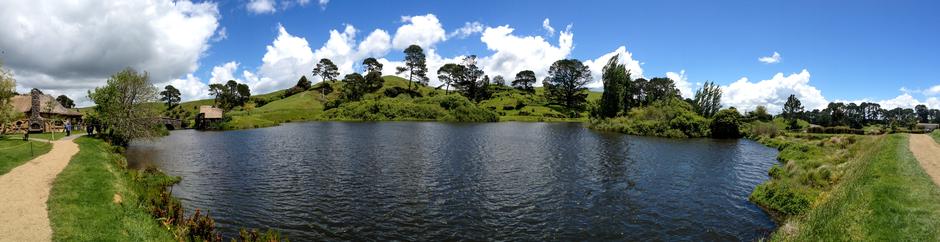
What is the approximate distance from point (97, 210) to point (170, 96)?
651ft

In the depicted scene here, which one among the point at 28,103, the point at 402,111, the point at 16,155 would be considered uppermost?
the point at 402,111

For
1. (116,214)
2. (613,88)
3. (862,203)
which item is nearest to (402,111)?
(613,88)

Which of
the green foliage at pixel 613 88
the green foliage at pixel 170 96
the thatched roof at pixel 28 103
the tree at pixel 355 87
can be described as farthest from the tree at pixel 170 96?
the green foliage at pixel 613 88

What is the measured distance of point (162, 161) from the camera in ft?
148

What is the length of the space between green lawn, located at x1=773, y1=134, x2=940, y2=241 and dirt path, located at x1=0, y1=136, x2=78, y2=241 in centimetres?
2883

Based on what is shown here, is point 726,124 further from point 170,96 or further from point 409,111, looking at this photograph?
point 170,96

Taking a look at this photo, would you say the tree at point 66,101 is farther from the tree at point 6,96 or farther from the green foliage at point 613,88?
the green foliage at point 613,88

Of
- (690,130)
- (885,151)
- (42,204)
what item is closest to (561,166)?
(885,151)

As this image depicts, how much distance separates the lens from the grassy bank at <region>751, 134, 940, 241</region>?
1627cm

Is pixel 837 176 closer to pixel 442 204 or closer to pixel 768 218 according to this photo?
pixel 768 218

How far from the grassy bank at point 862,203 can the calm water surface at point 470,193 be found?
1960mm

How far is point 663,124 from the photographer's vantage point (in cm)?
9131

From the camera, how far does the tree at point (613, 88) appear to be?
12569 cm

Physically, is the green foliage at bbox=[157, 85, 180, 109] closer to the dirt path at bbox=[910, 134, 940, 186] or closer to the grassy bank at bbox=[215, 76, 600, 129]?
the grassy bank at bbox=[215, 76, 600, 129]
